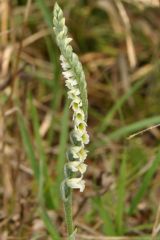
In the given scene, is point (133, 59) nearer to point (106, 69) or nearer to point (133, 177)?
point (106, 69)

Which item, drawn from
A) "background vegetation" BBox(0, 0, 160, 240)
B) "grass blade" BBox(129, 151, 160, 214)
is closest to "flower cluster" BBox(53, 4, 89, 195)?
"background vegetation" BBox(0, 0, 160, 240)

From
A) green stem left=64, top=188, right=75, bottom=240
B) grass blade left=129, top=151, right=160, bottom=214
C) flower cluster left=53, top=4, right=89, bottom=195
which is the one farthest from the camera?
grass blade left=129, top=151, right=160, bottom=214

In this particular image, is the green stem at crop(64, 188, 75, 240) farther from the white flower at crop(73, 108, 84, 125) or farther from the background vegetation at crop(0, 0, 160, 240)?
the background vegetation at crop(0, 0, 160, 240)

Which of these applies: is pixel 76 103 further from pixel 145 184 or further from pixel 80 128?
pixel 145 184

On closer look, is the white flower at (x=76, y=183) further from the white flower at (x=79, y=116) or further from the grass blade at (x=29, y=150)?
the grass blade at (x=29, y=150)

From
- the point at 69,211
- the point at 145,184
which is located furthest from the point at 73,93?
the point at 145,184

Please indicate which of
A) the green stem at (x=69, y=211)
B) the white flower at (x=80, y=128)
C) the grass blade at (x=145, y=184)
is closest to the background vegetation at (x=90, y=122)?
the grass blade at (x=145, y=184)
